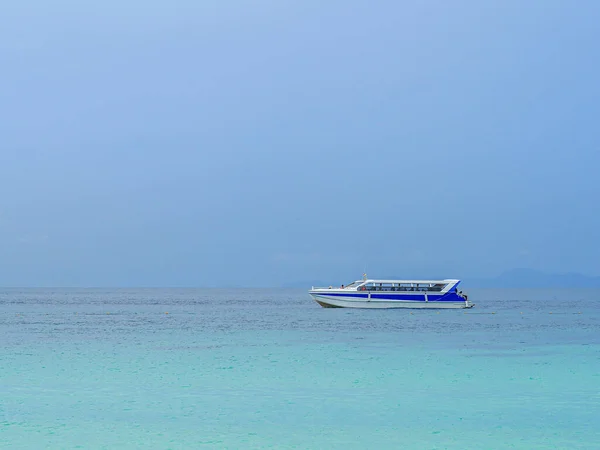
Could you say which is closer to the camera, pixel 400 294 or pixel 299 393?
pixel 299 393

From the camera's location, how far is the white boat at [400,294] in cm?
9450

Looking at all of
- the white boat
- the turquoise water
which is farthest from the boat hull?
the turquoise water

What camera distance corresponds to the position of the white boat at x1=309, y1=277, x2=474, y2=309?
9450cm

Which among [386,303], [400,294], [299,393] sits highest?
[400,294]

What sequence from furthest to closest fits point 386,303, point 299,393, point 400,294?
point 386,303 < point 400,294 < point 299,393

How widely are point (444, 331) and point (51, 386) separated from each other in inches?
1787

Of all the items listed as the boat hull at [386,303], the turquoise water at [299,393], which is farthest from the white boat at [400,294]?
the turquoise water at [299,393]

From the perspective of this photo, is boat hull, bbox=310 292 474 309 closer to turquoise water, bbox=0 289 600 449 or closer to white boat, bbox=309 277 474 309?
white boat, bbox=309 277 474 309

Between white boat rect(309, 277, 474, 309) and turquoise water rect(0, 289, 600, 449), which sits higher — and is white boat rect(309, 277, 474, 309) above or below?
above

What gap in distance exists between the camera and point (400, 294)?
93312mm

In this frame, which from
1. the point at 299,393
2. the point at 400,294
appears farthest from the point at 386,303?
the point at 299,393

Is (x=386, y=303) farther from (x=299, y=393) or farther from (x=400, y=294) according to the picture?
(x=299, y=393)

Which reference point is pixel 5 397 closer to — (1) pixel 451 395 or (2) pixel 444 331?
(1) pixel 451 395

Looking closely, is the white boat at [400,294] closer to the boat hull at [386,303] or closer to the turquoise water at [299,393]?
the boat hull at [386,303]
